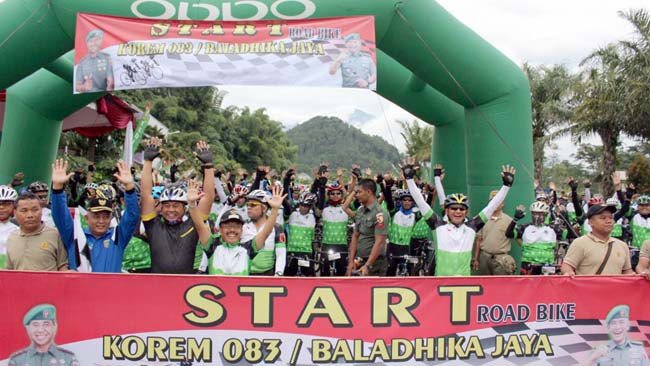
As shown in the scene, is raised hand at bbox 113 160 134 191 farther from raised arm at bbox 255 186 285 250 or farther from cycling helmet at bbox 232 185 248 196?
cycling helmet at bbox 232 185 248 196

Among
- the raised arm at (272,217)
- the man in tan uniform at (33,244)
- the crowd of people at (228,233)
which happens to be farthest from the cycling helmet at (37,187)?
the raised arm at (272,217)

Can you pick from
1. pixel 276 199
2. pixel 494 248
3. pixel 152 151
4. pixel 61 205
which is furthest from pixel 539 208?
pixel 61 205

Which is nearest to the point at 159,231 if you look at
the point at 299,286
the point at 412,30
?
the point at 299,286

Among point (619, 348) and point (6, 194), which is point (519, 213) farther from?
point (6, 194)

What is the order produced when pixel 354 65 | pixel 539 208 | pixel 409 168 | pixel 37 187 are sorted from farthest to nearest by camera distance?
1. pixel 539 208
2. pixel 354 65
3. pixel 37 187
4. pixel 409 168

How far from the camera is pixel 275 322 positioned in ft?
13.8

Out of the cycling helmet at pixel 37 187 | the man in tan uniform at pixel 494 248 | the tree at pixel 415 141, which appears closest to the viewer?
the cycling helmet at pixel 37 187

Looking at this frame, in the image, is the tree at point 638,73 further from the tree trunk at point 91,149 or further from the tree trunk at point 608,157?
the tree trunk at point 91,149

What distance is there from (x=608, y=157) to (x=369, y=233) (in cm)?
1920

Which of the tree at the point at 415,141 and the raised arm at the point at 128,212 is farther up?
the tree at the point at 415,141

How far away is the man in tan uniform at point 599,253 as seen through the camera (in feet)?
16.3

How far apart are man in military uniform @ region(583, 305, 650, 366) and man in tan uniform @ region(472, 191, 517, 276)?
2606 mm

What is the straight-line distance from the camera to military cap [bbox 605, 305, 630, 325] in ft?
14.9

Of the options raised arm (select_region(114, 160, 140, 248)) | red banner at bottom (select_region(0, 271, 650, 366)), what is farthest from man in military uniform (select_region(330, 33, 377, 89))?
red banner at bottom (select_region(0, 271, 650, 366))
